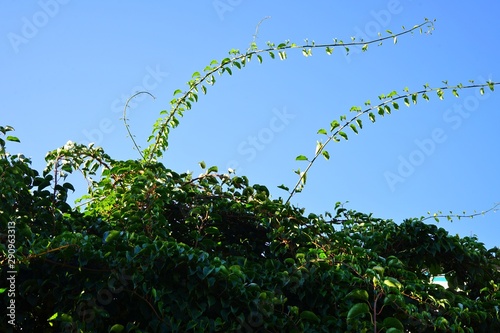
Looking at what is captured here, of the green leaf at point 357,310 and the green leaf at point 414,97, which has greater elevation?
the green leaf at point 414,97

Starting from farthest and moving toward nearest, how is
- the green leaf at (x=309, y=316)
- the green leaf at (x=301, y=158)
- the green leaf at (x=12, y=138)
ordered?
the green leaf at (x=301, y=158), the green leaf at (x=12, y=138), the green leaf at (x=309, y=316)

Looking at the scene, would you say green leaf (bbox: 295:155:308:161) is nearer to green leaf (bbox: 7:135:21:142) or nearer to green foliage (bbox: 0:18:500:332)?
green foliage (bbox: 0:18:500:332)

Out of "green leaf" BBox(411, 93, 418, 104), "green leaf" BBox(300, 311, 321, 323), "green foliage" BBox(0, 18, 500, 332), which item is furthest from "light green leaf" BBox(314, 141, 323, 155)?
"green leaf" BBox(300, 311, 321, 323)

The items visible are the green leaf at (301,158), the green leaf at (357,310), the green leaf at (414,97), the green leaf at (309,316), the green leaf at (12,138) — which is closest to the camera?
the green leaf at (357,310)

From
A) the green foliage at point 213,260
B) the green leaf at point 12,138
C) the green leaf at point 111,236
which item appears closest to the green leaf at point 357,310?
the green foliage at point 213,260

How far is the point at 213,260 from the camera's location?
247 centimetres

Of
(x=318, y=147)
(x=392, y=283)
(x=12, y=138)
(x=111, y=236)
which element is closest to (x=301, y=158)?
(x=318, y=147)

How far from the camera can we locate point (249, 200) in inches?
133

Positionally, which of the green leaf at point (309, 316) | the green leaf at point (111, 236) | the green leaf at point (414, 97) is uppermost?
the green leaf at point (414, 97)

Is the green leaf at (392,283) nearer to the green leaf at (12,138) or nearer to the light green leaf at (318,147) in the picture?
the light green leaf at (318,147)

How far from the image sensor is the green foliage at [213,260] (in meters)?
2.34

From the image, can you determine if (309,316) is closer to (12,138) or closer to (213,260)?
Answer: (213,260)

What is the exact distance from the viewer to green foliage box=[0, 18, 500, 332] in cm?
234

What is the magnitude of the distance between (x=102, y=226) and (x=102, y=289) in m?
0.66
